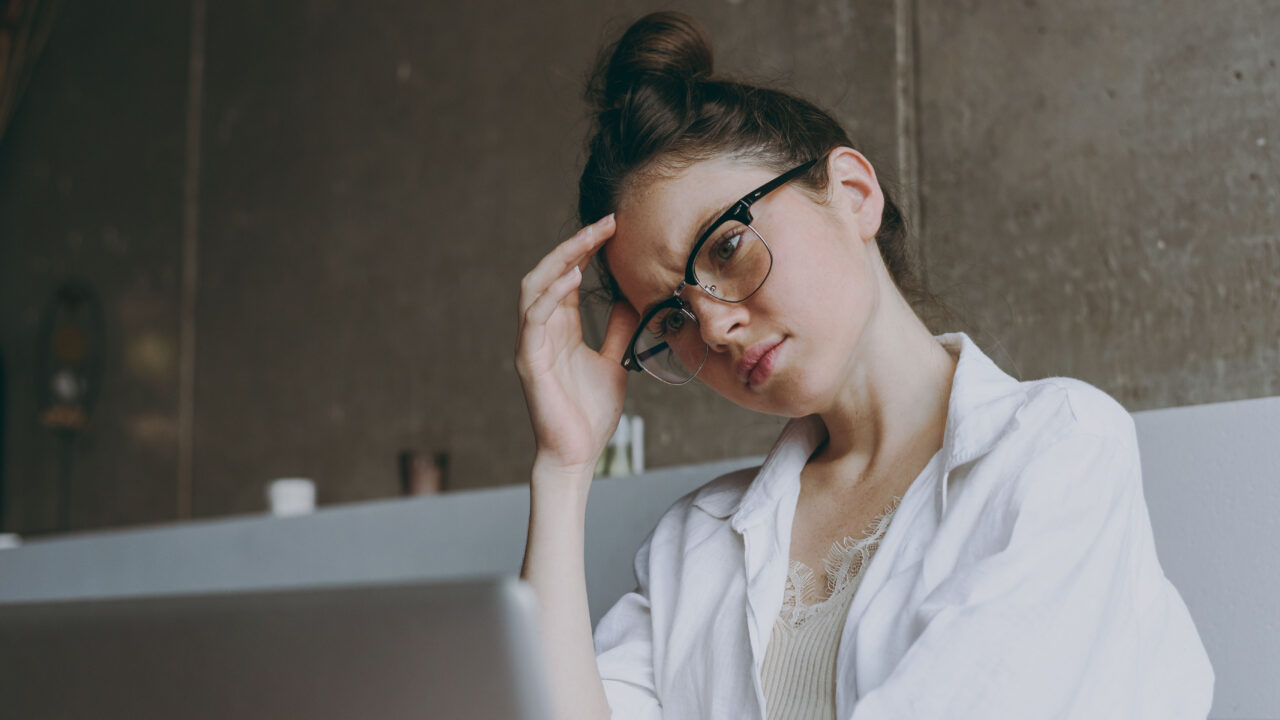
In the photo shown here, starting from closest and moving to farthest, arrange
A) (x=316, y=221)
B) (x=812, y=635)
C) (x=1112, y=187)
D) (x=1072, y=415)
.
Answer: (x=1072, y=415)
(x=812, y=635)
(x=1112, y=187)
(x=316, y=221)

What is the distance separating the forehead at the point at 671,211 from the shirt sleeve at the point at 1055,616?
16.3 inches

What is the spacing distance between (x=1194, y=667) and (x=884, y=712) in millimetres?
345

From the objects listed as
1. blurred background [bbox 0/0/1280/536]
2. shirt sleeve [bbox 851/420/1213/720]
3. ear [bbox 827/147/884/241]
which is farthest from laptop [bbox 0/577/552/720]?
blurred background [bbox 0/0/1280/536]

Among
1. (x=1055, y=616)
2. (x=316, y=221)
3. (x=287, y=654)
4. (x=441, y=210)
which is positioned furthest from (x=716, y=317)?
(x=316, y=221)

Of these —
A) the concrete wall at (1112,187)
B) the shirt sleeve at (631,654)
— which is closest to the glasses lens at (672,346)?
the shirt sleeve at (631,654)

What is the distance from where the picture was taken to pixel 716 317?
3.77 feet

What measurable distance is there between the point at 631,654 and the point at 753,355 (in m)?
0.38

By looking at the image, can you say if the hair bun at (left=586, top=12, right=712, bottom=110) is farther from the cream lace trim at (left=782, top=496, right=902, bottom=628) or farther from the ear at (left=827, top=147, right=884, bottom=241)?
the cream lace trim at (left=782, top=496, right=902, bottom=628)

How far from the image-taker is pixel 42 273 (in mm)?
4590

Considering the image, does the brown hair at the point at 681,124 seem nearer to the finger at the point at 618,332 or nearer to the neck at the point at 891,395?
the finger at the point at 618,332

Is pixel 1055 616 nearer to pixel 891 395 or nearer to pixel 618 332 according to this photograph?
pixel 891 395

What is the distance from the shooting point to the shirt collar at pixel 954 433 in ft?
3.34

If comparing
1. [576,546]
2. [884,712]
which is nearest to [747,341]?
[576,546]

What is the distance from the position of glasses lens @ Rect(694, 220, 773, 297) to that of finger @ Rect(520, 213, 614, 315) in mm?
138
